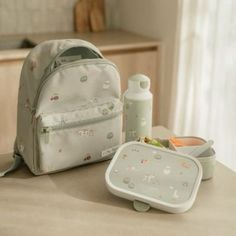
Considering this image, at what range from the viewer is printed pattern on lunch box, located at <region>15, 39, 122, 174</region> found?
108 cm

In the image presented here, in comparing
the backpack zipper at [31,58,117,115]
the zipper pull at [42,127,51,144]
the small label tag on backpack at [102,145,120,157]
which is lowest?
the small label tag on backpack at [102,145,120,157]

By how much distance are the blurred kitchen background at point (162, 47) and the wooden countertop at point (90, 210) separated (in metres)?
0.96

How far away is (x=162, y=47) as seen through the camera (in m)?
2.44

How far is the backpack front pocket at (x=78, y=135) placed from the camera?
109 centimetres

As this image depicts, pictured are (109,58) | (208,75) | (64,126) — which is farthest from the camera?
(109,58)

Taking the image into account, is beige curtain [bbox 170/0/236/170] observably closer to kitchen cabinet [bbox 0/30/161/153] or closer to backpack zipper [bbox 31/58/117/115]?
kitchen cabinet [bbox 0/30/161/153]

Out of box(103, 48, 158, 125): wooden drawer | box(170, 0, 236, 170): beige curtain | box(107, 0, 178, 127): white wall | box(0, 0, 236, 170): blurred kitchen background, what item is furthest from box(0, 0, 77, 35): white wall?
box(170, 0, 236, 170): beige curtain

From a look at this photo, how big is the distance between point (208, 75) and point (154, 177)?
46.3 inches

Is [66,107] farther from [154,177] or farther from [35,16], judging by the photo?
[35,16]

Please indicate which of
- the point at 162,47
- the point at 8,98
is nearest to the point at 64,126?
the point at 8,98

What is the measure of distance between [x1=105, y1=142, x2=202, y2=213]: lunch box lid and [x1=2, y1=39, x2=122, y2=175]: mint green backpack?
0.30 ft

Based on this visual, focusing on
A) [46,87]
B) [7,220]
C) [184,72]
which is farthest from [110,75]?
[184,72]

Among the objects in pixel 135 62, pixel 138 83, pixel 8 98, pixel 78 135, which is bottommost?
pixel 8 98

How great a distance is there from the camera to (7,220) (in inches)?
37.4
